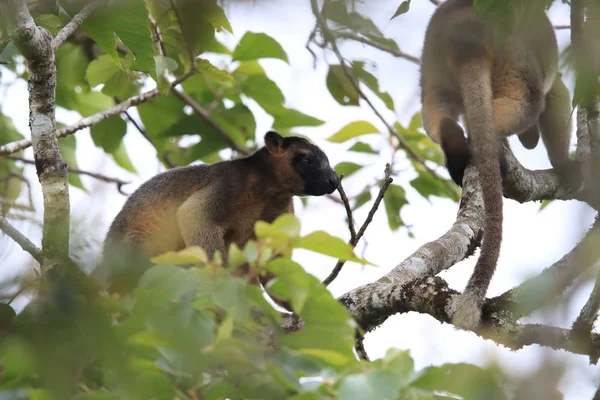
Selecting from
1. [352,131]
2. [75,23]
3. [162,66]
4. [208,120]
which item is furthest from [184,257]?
[208,120]

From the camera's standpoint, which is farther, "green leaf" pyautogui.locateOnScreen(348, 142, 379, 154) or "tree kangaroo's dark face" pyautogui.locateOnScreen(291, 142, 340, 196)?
"green leaf" pyautogui.locateOnScreen(348, 142, 379, 154)

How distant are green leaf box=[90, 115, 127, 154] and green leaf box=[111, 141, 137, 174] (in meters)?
0.84

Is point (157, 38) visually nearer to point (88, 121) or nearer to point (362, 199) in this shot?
point (88, 121)

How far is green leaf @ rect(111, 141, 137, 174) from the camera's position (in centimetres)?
790

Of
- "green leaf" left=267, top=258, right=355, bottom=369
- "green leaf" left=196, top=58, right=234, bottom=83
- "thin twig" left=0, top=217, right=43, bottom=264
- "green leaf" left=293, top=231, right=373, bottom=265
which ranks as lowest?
"green leaf" left=267, top=258, right=355, bottom=369

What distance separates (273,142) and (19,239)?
11.2 ft

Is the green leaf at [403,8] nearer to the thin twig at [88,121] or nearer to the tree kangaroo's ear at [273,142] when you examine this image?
the thin twig at [88,121]

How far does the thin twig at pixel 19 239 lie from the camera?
137 inches

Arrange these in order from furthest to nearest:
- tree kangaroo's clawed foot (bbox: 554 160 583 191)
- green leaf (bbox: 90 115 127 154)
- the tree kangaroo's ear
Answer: green leaf (bbox: 90 115 127 154)
the tree kangaroo's ear
tree kangaroo's clawed foot (bbox: 554 160 583 191)

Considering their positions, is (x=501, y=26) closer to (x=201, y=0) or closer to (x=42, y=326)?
(x=201, y=0)

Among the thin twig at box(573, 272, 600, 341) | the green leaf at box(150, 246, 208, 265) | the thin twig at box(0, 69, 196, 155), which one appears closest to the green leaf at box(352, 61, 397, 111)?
the thin twig at box(0, 69, 196, 155)

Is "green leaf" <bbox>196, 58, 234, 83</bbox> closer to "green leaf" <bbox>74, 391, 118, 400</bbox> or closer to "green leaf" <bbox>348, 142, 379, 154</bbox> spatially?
"green leaf" <bbox>348, 142, 379, 154</bbox>

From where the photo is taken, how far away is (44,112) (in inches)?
146

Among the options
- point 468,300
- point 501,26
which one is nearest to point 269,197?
point 468,300
